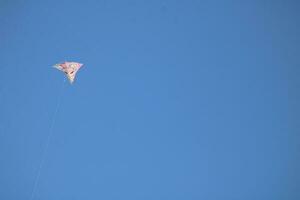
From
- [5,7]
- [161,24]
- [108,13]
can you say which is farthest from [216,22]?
[5,7]

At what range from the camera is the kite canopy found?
3123mm

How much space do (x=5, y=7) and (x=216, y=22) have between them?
1920mm

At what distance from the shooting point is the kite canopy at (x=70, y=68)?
3.12m

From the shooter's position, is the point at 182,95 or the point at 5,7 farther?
the point at 5,7

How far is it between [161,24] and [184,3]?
0.28 meters

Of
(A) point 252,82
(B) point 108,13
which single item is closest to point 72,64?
(B) point 108,13

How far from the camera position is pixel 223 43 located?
3.09 metres

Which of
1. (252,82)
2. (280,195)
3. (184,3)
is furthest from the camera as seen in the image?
(184,3)

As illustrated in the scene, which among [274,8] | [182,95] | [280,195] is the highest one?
[274,8]

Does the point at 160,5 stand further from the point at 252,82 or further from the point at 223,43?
the point at 252,82

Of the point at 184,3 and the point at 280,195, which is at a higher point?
the point at 184,3

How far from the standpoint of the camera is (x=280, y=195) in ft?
9.06

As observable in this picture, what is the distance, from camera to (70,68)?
3.13 m

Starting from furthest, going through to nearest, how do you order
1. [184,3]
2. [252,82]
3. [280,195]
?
1. [184,3]
2. [252,82]
3. [280,195]
